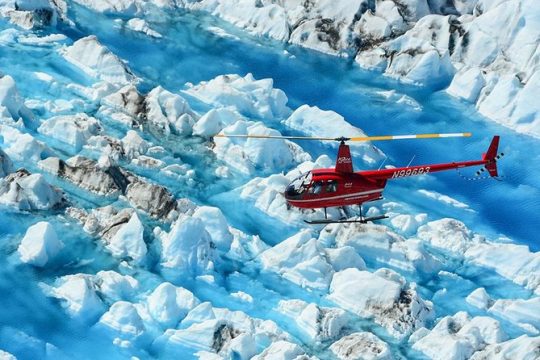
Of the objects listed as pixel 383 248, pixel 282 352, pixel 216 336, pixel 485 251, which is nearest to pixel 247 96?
pixel 383 248

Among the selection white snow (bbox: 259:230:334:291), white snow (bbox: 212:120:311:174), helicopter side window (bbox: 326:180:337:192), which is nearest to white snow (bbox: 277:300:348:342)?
white snow (bbox: 259:230:334:291)

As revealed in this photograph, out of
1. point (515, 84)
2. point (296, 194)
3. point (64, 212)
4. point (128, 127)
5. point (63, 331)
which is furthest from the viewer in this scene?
point (515, 84)

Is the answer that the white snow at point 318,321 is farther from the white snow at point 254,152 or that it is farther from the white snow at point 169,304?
the white snow at point 254,152

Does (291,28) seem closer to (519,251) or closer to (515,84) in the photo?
(515,84)

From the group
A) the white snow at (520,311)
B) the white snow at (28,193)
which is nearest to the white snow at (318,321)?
the white snow at (520,311)

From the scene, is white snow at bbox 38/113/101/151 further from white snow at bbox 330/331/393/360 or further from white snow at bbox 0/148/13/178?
white snow at bbox 330/331/393/360

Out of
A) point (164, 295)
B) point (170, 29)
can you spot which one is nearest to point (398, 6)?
point (170, 29)

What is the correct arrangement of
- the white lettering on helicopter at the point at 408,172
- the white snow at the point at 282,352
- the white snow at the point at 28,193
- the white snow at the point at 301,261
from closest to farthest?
the white snow at the point at 282,352 < the white lettering on helicopter at the point at 408,172 < the white snow at the point at 301,261 < the white snow at the point at 28,193
